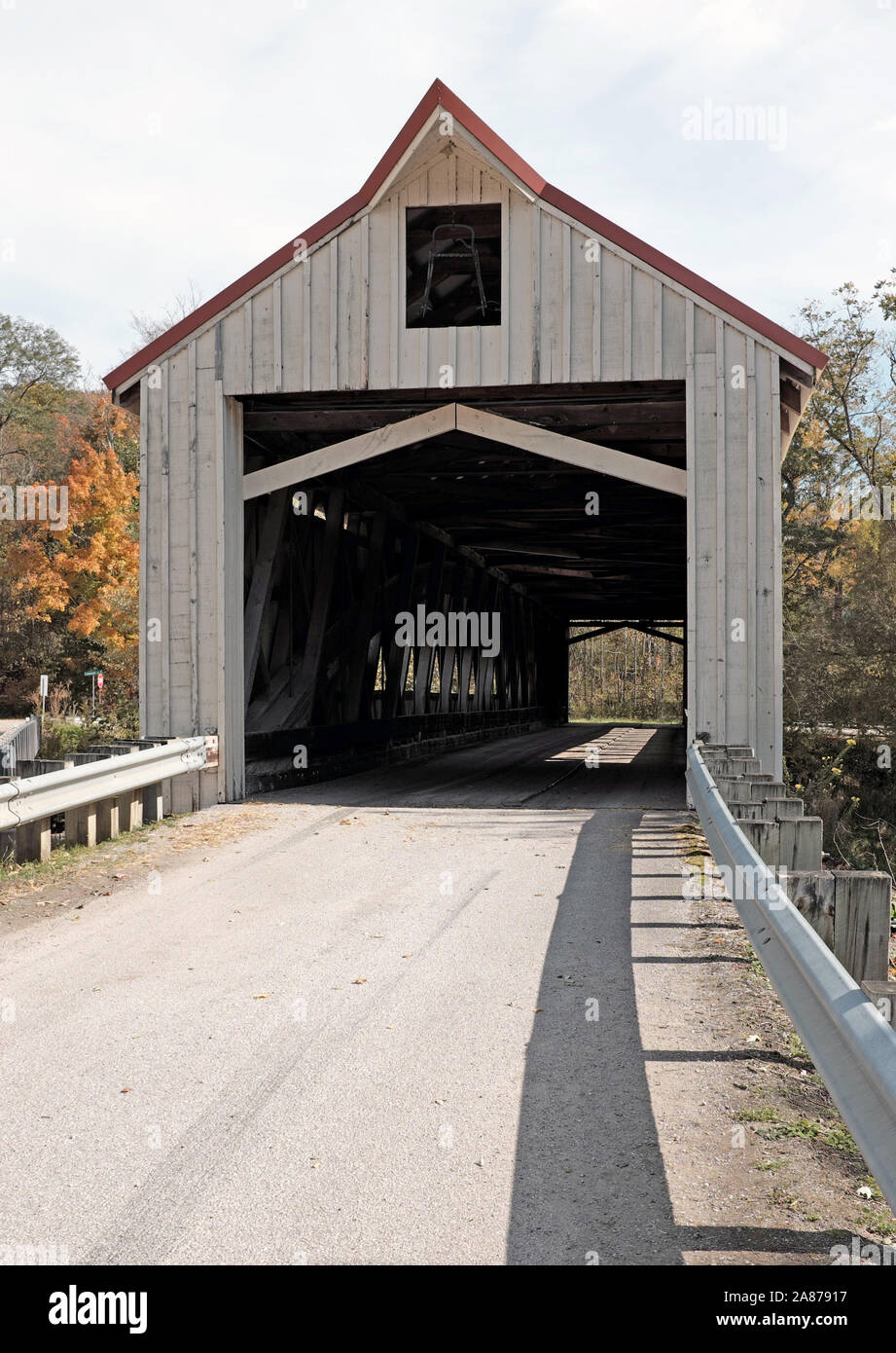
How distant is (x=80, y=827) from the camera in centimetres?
838

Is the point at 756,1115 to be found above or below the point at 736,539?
below

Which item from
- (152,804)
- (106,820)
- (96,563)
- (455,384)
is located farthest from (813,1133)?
(96,563)

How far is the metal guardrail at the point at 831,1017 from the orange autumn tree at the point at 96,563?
1088 inches

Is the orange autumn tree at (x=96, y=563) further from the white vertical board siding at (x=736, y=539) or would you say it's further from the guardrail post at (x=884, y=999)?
the guardrail post at (x=884, y=999)

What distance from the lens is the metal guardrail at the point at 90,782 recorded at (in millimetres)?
6934

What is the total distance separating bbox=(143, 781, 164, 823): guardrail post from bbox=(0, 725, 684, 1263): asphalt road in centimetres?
228

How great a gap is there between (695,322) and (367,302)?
3067mm

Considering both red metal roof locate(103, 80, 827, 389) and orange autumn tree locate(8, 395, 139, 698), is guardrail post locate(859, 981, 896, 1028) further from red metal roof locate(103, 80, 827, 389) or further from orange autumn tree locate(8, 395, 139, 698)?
orange autumn tree locate(8, 395, 139, 698)

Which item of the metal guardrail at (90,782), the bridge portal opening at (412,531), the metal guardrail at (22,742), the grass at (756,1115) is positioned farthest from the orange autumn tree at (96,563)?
the grass at (756,1115)

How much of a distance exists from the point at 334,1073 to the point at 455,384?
825cm

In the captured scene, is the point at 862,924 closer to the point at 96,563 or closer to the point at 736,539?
the point at 736,539

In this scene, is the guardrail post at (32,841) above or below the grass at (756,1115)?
above
